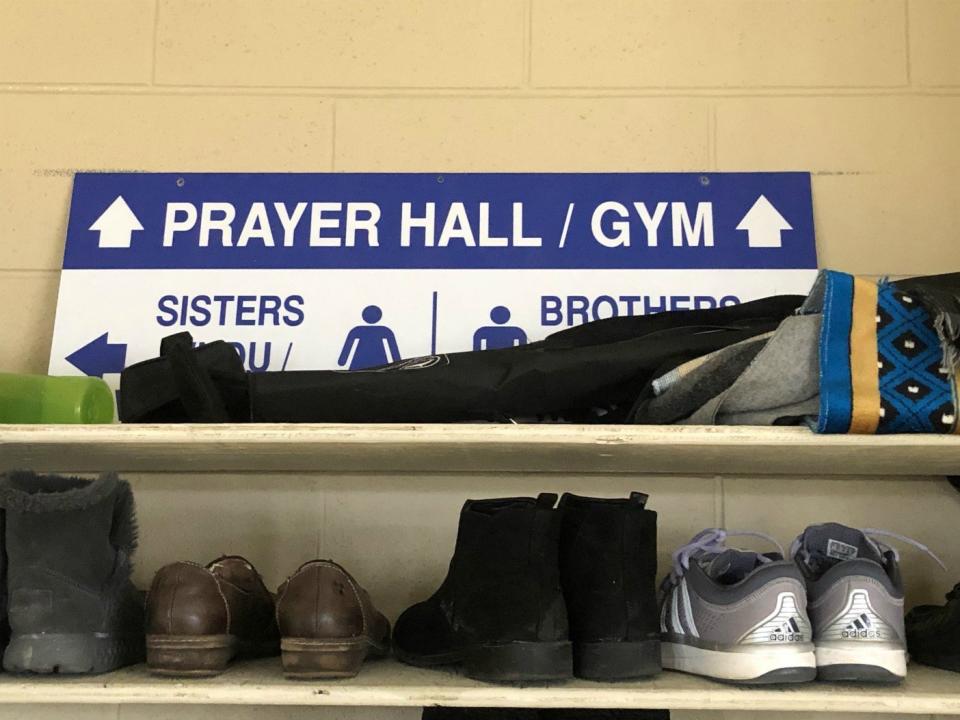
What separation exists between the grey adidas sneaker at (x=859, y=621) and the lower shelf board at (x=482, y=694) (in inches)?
1.1

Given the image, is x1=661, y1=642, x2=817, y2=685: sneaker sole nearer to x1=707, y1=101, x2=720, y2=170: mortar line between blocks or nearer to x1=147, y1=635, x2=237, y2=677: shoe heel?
x1=147, y1=635, x2=237, y2=677: shoe heel

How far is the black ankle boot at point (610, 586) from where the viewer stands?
1.12m

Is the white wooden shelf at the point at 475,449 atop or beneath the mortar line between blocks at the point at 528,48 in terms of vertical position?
beneath

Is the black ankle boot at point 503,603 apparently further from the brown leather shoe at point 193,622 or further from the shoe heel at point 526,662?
the brown leather shoe at point 193,622

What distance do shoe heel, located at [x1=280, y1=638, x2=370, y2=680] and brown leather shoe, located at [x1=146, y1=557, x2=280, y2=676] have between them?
82 millimetres

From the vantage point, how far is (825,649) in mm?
1121

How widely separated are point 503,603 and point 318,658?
0.71 feet

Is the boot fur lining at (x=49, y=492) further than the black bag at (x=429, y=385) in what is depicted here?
No

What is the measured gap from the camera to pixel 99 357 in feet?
5.14

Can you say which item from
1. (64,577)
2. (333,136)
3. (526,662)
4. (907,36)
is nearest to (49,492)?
(64,577)

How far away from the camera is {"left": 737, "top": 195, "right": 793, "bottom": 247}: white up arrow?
5.20 ft

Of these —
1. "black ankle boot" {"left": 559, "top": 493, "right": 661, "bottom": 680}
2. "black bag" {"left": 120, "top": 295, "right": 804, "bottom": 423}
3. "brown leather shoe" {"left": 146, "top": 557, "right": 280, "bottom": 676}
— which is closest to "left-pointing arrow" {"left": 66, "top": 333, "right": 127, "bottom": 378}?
"black bag" {"left": 120, "top": 295, "right": 804, "bottom": 423}

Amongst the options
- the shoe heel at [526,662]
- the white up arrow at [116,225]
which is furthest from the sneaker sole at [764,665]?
the white up arrow at [116,225]

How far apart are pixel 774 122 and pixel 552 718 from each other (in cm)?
104
